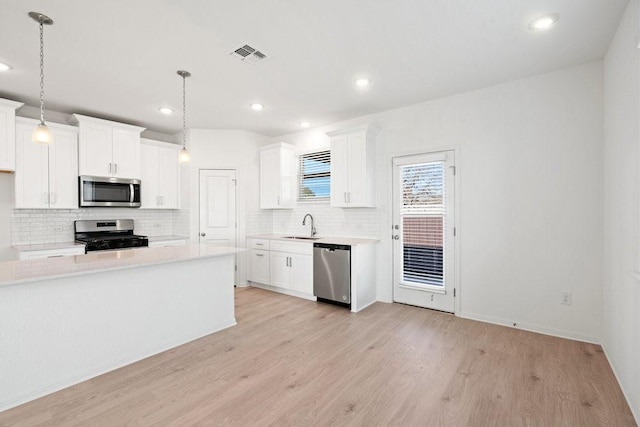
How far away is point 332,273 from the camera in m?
4.20

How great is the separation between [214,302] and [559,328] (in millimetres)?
3683

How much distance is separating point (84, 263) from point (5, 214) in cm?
262

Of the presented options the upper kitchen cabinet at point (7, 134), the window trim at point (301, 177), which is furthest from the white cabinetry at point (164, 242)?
the window trim at point (301, 177)

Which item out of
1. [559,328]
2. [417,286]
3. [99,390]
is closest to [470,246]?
[417,286]

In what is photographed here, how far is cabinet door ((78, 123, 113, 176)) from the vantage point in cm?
424

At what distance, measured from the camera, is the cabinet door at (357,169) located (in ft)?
14.1

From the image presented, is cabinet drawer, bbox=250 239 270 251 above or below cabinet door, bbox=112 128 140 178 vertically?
below

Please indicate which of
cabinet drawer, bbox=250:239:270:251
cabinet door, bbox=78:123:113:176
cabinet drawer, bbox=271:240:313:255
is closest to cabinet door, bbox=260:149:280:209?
cabinet drawer, bbox=250:239:270:251

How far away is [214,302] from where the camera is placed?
3350 mm

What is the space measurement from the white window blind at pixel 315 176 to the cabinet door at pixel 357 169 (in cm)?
66

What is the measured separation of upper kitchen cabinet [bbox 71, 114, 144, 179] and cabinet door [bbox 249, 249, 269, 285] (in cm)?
225

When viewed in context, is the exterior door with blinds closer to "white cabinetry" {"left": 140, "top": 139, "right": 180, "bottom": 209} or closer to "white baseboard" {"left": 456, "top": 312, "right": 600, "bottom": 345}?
"white baseboard" {"left": 456, "top": 312, "right": 600, "bottom": 345}

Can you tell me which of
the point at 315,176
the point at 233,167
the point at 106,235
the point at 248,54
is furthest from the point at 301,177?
the point at 106,235

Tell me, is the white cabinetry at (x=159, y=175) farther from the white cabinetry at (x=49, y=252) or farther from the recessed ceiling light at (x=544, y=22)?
the recessed ceiling light at (x=544, y=22)
